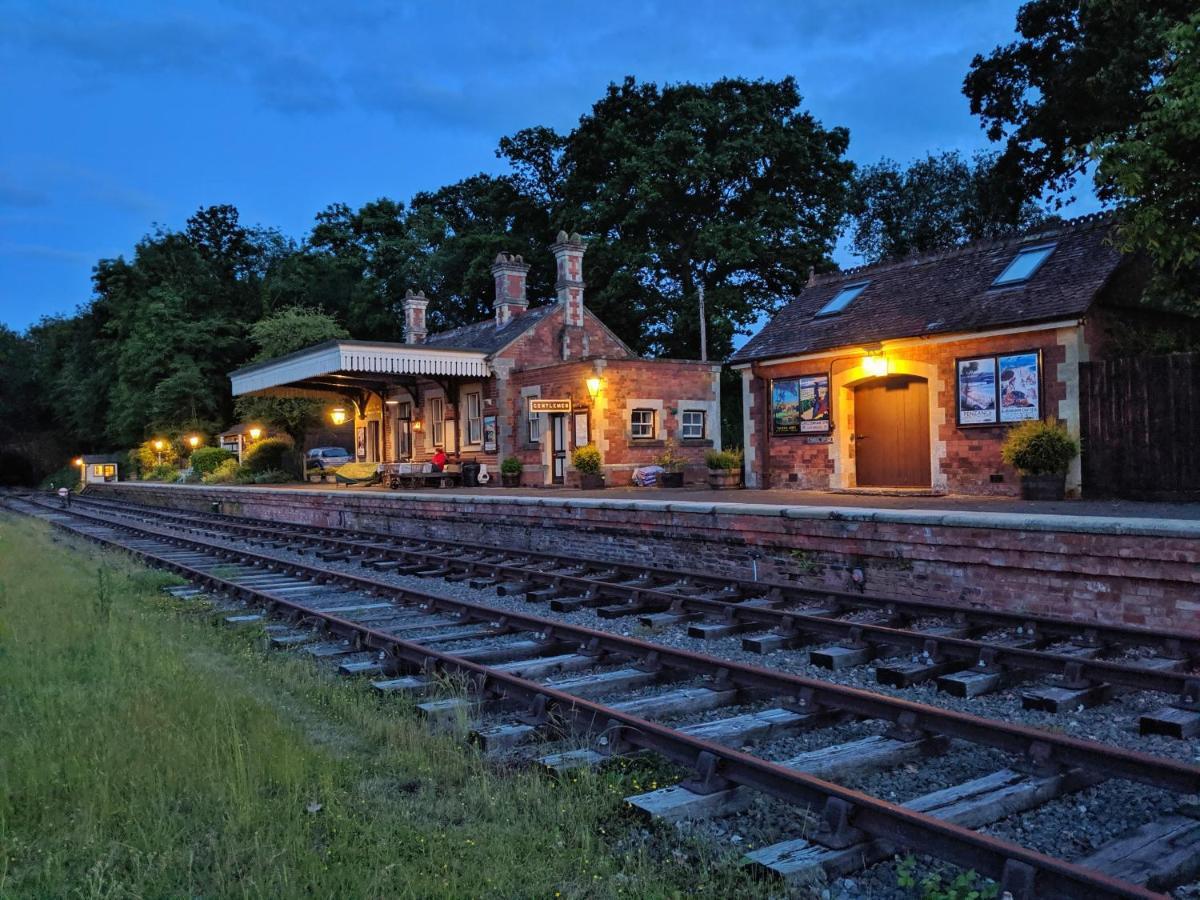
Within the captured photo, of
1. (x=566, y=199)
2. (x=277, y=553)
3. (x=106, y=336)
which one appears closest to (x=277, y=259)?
(x=106, y=336)

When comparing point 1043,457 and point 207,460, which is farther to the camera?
point 207,460

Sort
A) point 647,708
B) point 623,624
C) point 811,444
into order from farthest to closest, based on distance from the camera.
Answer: point 811,444, point 623,624, point 647,708

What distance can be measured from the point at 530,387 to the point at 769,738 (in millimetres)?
21991

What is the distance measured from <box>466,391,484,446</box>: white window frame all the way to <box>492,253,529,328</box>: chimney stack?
3247mm

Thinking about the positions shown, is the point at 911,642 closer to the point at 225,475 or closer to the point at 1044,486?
the point at 1044,486

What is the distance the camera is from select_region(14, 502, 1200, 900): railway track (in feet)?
11.1

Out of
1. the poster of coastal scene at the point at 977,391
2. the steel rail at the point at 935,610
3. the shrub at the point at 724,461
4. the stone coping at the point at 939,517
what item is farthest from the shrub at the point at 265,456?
the poster of coastal scene at the point at 977,391

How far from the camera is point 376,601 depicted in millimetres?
10164

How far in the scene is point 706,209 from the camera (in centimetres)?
3788

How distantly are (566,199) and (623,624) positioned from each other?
117 ft

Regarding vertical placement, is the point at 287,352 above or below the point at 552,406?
above

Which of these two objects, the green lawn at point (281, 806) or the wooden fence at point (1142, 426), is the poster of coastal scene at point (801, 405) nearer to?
the wooden fence at point (1142, 426)

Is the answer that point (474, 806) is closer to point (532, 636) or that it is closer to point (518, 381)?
point (532, 636)

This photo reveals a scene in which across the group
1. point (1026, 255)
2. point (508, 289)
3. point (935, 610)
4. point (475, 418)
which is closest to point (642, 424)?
point (475, 418)
